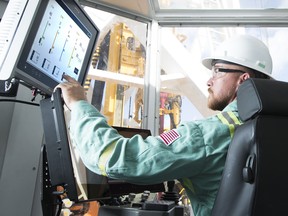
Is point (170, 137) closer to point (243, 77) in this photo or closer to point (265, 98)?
point (265, 98)

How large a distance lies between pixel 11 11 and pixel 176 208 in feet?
3.05

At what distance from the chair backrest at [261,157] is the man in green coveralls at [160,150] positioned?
120 millimetres

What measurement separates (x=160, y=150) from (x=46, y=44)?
0.61 m

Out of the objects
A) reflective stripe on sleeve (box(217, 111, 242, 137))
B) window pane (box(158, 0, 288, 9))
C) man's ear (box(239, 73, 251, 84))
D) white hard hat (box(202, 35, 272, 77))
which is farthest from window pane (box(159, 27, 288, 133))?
reflective stripe on sleeve (box(217, 111, 242, 137))

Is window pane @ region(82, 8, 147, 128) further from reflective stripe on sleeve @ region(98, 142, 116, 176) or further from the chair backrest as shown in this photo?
the chair backrest

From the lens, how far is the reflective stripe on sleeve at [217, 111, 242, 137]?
914 millimetres

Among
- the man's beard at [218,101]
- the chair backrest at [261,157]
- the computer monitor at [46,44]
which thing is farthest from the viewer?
the man's beard at [218,101]

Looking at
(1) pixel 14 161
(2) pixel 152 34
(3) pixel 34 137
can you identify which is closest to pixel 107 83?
(2) pixel 152 34

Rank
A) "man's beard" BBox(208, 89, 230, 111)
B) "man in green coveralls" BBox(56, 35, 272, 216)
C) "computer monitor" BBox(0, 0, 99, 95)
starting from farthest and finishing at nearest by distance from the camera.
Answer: "man's beard" BBox(208, 89, 230, 111)
"computer monitor" BBox(0, 0, 99, 95)
"man in green coveralls" BBox(56, 35, 272, 216)

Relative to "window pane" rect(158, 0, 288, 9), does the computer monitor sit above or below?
below

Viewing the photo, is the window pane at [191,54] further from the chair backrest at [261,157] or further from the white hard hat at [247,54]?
the chair backrest at [261,157]

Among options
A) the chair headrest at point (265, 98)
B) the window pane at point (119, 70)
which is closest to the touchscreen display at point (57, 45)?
the chair headrest at point (265, 98)

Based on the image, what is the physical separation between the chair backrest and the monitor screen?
73 cm

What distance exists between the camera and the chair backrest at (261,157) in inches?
27.7
